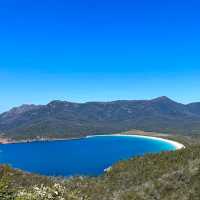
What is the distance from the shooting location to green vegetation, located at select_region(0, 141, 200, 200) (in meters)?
66.4

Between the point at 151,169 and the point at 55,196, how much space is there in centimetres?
6228

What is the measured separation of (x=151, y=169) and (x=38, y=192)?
64425mm

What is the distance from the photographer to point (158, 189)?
72688mm

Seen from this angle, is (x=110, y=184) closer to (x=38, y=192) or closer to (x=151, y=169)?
(x=151, y=169)

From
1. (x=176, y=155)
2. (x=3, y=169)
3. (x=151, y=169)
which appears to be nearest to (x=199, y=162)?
(x=151, y=169)

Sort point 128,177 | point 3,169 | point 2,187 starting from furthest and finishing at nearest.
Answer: point 128,177, point 3,169, point 2,187

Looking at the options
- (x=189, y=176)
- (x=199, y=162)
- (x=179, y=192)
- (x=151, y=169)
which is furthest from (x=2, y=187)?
(x=151, y=169)

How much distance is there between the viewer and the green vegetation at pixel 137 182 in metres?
66.4

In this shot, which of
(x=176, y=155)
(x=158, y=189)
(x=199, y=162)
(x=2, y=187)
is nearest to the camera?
(x=2, y=187)

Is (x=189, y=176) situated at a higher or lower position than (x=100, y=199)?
higher

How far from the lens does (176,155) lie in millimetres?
111500

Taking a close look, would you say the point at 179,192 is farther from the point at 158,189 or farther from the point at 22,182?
the point at 22,182

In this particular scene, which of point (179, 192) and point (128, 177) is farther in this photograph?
point (128, 177)

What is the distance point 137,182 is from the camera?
89500mm
